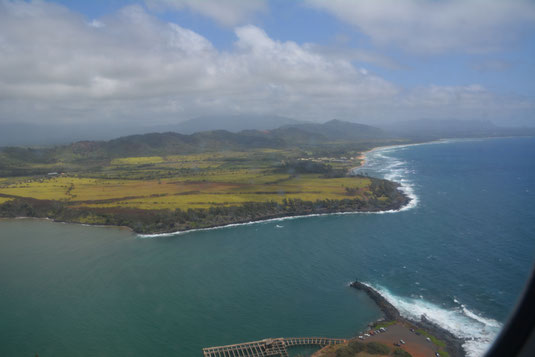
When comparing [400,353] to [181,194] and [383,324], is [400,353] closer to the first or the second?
[383,324]

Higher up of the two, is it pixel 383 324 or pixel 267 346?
pixel 383 324

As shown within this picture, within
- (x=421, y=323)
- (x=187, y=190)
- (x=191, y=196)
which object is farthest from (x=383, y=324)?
(x=187, y=190)

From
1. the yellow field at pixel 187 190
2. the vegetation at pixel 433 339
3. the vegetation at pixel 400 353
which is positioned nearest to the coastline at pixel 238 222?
the yellow field at pixel 187 190

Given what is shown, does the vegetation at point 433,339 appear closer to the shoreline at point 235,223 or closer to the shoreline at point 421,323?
the shoreline at point 421,323

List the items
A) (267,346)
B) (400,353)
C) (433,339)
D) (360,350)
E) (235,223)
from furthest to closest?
1. (235,223)
2. (267,346)
3. (433,339)
4. (360,350)
5. (400,353)

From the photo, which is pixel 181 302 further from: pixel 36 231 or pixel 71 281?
pixel 36 231

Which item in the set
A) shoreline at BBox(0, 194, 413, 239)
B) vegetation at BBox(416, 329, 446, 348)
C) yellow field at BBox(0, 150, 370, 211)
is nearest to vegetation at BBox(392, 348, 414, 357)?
vegetation at BBox(416, 329, 446, 348)

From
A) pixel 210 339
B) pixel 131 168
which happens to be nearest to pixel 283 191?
pixel 210 339
